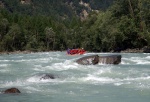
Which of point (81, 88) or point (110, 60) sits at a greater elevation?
point (110, 60)

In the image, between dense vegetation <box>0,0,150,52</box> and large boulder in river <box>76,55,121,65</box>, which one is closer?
large boulder in river <box>76,55,121,65</box>

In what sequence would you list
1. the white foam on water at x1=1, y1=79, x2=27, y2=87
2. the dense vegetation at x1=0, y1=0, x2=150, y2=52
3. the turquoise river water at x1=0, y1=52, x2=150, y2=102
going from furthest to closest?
the dense vegetation at x1=0, y1=0, x2=150, y2=52
the white foam on water at x1=1, y1=79, x2=27, y2=87
the turquoise river water at x1=0, y1=52, x2=150, y2=102

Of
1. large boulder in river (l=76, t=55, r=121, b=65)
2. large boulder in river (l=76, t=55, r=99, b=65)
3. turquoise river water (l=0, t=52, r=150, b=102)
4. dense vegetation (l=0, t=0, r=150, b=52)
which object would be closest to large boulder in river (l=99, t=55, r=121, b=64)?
large boulder in river (l=76, t=55, r=121, b=65)

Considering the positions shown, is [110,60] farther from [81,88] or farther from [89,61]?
[81,88]

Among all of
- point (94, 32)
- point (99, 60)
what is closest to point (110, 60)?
point (99, 60)

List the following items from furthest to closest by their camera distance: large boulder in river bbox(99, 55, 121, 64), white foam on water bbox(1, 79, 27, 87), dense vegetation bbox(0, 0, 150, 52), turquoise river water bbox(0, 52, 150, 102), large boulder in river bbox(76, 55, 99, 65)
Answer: dense vegetation bbox(0, 0, 150, 52) → large boulder in river bbox(99, 55, 121, 64) → large boulder in river bbox(76, 55, 99, 65) → white foam on water bbox(1, 79, 27, 87) → turquoise river water bbox(0, 52, 150, 102)

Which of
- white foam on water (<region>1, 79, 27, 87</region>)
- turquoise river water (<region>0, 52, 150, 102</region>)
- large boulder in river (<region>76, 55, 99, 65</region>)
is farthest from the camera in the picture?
large boulder in river (<region>76, 55, 99, 65</region>)

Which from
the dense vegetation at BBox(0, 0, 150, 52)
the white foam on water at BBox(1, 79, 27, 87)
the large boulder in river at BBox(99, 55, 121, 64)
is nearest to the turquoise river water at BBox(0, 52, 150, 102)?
the white foam on water at BBox(1, 79, 27, 87)

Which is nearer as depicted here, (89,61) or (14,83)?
(14,83)

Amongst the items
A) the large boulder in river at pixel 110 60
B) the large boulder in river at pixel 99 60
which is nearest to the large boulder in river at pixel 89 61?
the large boulder in river at pixel 99 60

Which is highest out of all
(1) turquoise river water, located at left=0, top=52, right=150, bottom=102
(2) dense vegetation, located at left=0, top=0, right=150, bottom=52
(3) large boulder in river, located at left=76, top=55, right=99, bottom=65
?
(2) dense vegetation, located at left=0, top=0, right=150, bottom=52

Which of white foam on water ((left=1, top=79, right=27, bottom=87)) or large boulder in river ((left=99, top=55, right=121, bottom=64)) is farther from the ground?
large boulder in river ((left=99, top=55, right=121, bottom=64))

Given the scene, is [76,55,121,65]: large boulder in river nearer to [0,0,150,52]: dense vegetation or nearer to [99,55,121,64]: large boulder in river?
[99,55,121,64]: large boulder in river

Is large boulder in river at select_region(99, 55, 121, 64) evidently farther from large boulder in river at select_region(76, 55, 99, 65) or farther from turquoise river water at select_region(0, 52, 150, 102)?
turquoise river water at select_region(0, 52, 150, 102)
